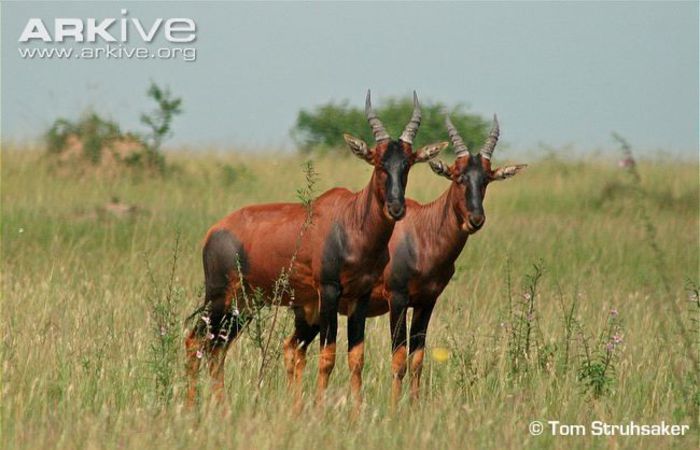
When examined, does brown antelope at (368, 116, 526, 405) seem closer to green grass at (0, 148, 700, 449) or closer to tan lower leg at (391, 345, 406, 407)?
tan lower leg at (391, 345, 406, 407)

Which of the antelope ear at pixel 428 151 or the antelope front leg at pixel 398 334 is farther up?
the antelope ear at pixel 428 151

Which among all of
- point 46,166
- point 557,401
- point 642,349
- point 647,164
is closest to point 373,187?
point 557,401

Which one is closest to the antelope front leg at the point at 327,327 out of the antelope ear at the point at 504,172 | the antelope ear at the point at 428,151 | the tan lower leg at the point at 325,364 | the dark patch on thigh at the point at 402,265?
the tan lower leg at the point at 325,364

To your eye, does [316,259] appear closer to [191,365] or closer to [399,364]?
[399,364]

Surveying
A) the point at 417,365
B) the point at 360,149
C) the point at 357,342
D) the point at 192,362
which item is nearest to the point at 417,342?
the point at 417,365

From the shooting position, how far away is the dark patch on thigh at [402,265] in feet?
28.7

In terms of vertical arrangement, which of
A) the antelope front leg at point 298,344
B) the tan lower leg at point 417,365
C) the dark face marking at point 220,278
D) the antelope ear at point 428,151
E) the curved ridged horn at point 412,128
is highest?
the curved ridged horn at point 412,128

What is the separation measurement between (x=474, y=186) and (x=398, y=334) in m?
1.09

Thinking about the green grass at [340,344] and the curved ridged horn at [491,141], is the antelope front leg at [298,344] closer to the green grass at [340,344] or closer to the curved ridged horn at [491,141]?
the green grass at [340,344]

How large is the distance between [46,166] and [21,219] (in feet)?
20.4

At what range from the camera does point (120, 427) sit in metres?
7.07

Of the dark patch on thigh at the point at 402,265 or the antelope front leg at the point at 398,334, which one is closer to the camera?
the antelope front leg at the point at 398,334

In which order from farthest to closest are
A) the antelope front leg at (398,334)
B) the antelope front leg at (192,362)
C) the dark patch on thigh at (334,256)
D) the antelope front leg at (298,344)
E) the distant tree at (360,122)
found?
the distant tree at (360,122) → the antelope front leg at (298,344) → the antelope front leg at (398,334) → the dark patch on thigh at (334,256) → the antelope front leg at (192,362)

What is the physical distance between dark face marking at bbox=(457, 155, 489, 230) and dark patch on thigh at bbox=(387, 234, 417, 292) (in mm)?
479
